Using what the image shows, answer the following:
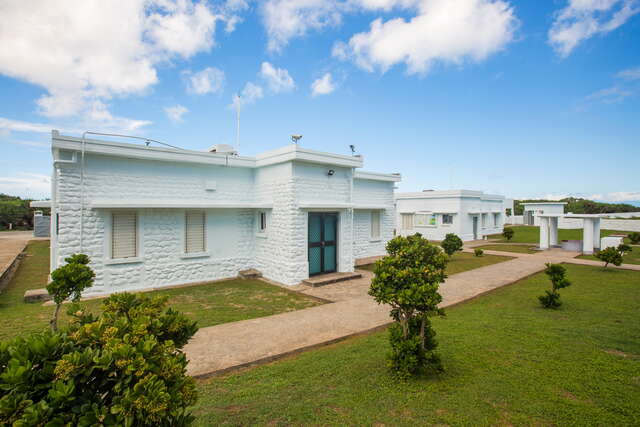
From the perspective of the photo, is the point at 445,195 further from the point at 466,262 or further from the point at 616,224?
the point at 616,224

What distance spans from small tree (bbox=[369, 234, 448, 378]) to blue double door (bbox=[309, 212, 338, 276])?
651 centimetres

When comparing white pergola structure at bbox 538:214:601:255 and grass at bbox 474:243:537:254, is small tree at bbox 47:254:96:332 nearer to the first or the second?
grass at bbox 474:243:537:254

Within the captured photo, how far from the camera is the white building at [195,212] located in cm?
863

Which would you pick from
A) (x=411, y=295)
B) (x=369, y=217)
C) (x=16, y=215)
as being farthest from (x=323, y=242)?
(x=16, y=215)

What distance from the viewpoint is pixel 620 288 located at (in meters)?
9.55

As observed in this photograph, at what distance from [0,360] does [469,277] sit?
11.9 metres

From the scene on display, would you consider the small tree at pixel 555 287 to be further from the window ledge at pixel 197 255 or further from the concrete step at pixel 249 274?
the window ledge at pixel 197 255

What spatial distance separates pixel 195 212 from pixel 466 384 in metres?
8.93

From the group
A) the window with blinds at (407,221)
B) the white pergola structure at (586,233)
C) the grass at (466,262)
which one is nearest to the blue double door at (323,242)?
the grass at (466,262)

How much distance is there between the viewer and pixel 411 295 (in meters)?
3.94

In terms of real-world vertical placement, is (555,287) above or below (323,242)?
below

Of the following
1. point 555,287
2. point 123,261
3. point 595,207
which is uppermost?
point 595,207

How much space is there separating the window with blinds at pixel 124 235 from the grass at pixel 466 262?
26.6 feet

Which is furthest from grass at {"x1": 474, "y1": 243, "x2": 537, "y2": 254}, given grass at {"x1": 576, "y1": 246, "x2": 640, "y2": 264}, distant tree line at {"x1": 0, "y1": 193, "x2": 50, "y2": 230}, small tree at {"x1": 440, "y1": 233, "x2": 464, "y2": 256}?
distant tree line at {"x1": 0, "y1": 193, "x2": 50, "y2": 230}
